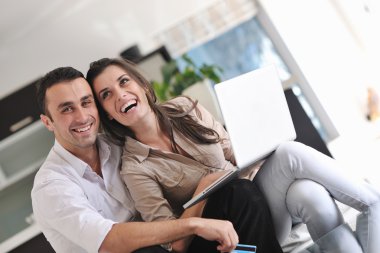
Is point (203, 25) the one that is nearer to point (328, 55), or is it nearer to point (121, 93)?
point (328, 55)

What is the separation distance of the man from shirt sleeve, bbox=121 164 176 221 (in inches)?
3.2

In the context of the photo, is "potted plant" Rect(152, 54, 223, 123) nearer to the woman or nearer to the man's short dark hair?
the woman

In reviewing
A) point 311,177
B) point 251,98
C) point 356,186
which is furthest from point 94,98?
point 356,186

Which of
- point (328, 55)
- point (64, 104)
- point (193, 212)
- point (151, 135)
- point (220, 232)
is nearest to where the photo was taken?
point (220, 232)

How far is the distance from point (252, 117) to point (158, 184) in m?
0.42

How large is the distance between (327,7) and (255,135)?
3209mm

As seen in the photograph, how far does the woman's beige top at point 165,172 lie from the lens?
1403 mm

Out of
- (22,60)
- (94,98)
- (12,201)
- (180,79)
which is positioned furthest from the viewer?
(22,60)

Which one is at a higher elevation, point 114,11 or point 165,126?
point 114,11

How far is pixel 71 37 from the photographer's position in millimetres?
4059

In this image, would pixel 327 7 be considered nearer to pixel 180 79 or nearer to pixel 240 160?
pixel 180 79

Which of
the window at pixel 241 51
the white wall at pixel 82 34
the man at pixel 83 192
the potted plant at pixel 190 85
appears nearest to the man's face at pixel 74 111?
the man at pixel 83 192

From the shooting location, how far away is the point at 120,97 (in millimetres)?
1467

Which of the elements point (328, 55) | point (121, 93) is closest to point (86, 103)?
point (121, 93)
